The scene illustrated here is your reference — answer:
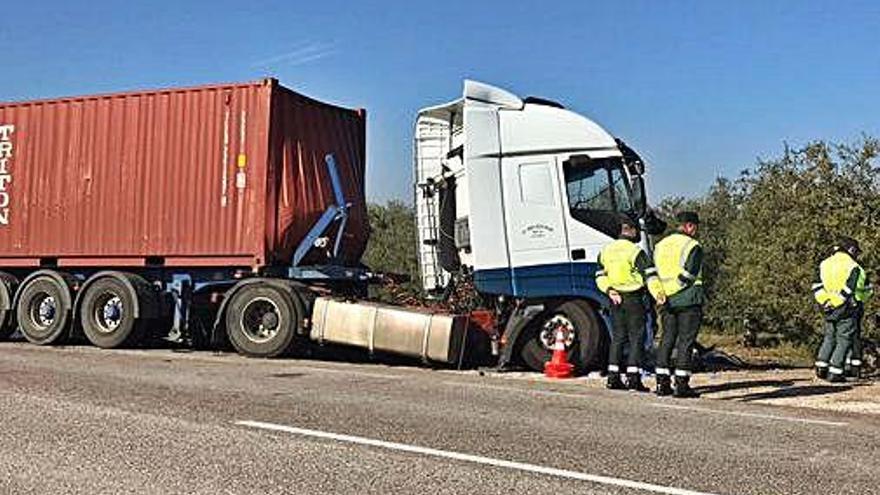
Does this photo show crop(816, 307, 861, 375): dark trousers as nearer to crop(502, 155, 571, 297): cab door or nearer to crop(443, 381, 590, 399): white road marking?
crop(502, 155, 571, 297): cab door

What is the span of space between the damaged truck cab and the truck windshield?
1 centimetres

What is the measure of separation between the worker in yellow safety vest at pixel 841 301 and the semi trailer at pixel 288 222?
7.71 ft

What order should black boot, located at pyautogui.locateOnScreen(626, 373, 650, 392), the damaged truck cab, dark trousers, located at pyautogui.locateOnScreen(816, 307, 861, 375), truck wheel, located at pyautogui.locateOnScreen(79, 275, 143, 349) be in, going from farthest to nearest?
truck wheel, located at pyautogui.locateOnScreen(79, 275, 143, 349) → the damaged truck cab → dark trousers, located at pyautogui.locateOnScreen(816, 307, 861, 375) → black boot, located at pyautogui.locateOnScreen(626, 373, 650, 392)

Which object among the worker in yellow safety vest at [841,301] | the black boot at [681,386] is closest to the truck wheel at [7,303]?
the black boot at [681,386]

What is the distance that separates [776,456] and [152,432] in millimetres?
4223

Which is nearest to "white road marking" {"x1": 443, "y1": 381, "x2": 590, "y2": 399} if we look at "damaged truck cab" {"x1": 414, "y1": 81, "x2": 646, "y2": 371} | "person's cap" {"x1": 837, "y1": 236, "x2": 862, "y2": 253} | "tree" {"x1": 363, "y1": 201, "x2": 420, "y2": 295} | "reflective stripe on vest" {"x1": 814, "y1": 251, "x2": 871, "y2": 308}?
"damaged truck cab" {"x1": 414, "y1": 81, "x2": 646, "y2": 371}

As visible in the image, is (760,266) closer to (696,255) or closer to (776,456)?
(696,255)

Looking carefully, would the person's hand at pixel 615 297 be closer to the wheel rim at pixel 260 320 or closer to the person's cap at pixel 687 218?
the person's cap at pixel 687 218

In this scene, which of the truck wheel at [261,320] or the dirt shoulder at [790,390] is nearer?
the dirt shoulder at [790,390]

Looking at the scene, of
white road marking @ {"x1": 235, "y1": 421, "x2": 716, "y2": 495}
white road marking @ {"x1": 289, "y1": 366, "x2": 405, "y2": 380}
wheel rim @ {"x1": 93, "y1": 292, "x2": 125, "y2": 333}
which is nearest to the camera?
white road marking @ {"x1": 235, "y1": 421, "x2": 716, "y2": 495}

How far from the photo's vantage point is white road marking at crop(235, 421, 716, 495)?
588 cm

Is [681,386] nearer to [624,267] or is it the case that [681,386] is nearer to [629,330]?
[629,330]

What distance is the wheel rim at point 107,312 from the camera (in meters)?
14.5

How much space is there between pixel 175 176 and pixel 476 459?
8.86m
